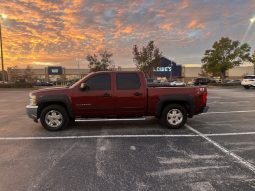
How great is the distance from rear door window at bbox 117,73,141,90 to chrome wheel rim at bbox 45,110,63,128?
205 cm

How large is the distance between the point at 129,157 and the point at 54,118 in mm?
3582

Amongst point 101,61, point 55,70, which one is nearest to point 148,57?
point 101,61

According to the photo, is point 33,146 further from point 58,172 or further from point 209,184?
point 209,184

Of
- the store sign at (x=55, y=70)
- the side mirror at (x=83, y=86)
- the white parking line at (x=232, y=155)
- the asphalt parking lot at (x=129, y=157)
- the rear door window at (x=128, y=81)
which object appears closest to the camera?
the asphalt parking lot at (x=129, y=157)

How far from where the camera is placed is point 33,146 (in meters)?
6.62

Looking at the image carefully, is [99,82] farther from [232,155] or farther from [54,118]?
[232,155]

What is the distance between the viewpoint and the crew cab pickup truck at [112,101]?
8320 mm

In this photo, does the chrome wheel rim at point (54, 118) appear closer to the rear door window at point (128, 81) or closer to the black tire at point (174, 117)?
the rear door window at point (128, 81)

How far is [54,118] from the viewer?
8.36 m

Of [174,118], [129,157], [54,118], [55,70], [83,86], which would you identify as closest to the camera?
[129,157]

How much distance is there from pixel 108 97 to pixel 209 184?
15.3 feet

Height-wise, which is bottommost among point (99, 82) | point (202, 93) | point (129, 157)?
point (129, 157)

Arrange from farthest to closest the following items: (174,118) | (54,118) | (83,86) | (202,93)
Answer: (202,93) → (174,118) → (54,118) → (83,86)

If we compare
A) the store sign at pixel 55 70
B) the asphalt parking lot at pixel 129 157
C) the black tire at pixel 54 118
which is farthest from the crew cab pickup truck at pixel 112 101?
the store sign at pixel 55 70
